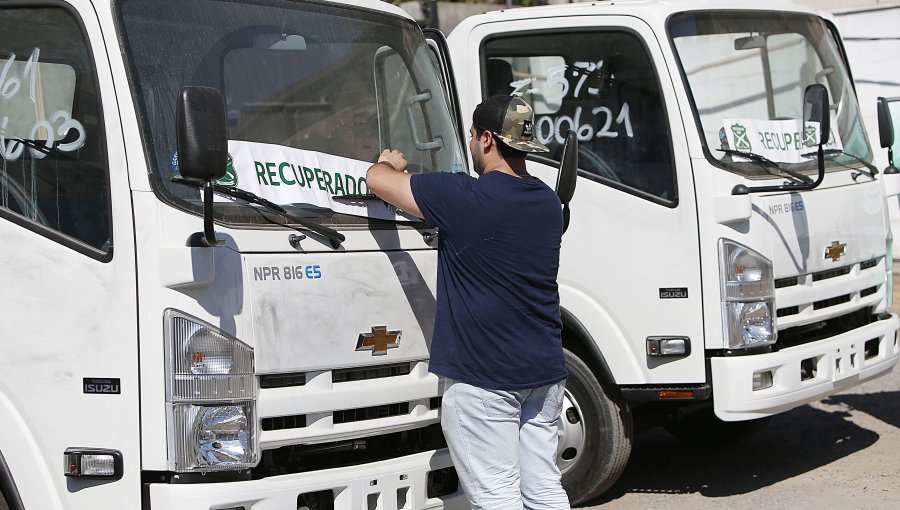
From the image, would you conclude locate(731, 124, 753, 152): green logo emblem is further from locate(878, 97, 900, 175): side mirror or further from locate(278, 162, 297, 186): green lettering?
locate(278, 162, 297, 186): green lettering

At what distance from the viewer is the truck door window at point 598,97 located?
6805 mm

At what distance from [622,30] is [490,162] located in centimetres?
245

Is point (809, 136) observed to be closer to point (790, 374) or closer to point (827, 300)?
point (827, 300)

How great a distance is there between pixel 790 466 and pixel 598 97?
2.64m

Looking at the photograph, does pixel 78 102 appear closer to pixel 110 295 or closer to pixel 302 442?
pixel 110 295

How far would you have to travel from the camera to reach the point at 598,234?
22.5 feet

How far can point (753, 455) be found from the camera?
8.30 metres

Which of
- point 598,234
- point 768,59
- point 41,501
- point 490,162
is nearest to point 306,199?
point 490,162

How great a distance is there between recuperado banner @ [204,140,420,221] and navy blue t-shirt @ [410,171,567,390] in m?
0.41

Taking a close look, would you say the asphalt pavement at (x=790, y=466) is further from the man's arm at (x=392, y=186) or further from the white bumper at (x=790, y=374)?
the man's arm at (x=392, y=186)

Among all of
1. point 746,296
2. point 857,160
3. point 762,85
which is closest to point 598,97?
point 762,85

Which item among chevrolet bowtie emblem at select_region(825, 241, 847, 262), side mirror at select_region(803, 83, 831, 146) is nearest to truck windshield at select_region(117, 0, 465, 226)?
side mirror at select_region(803, 83, 831, 146)

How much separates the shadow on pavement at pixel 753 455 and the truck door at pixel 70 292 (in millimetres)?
3535

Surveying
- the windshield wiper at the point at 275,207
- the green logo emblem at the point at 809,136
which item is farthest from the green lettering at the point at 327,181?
the green logo emblem at the point at 809,136
